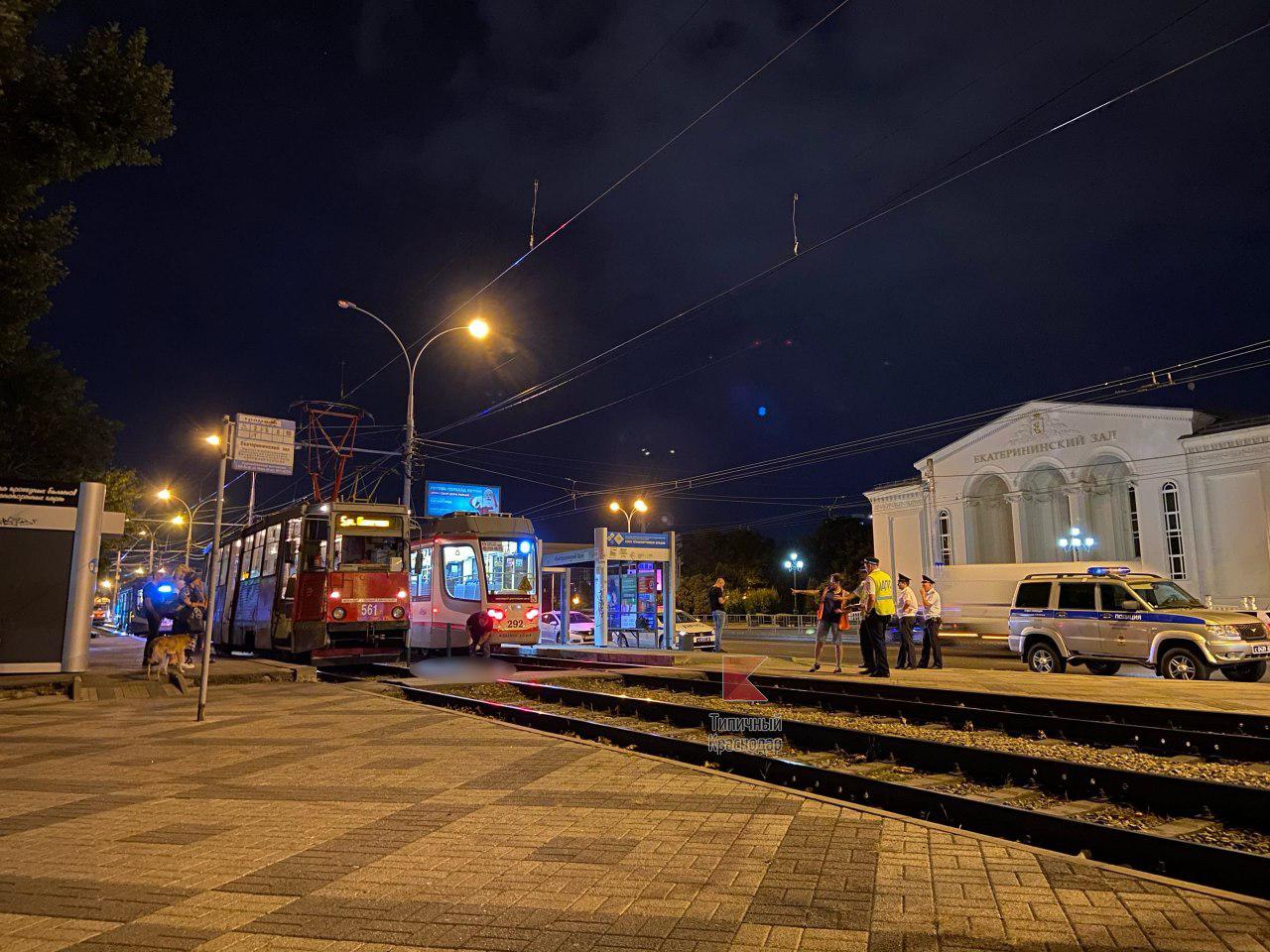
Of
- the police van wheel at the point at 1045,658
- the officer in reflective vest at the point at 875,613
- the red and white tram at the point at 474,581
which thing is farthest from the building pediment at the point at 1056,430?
the red and white tram at the point at 474,581

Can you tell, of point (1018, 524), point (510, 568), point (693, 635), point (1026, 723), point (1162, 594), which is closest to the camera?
point (1026, 723)

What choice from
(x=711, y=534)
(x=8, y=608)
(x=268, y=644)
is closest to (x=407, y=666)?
(x=268, y=644)

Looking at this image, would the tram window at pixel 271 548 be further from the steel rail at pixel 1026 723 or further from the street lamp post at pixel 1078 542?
the street lamp post at pixel 1078 542

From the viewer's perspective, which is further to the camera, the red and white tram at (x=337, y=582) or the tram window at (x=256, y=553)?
the tram window at (x=256, y=553)

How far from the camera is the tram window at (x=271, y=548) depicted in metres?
19.5

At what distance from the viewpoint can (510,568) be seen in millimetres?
20875

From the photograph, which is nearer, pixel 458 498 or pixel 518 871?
pixel 518 871

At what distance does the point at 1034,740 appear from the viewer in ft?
30.1

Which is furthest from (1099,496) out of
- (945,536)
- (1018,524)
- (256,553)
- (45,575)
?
(45,575)

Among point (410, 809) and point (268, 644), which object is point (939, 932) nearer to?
point (410, 809)

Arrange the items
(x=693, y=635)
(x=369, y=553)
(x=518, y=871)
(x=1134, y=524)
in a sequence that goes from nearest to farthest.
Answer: (x=518, y=871) → (x=369, y=553) → (x=693, y=635) → (x=1134, y=524)

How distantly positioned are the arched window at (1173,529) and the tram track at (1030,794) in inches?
1316

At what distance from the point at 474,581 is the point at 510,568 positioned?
97cm

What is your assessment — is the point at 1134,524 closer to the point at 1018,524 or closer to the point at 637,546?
the point at 1018,524
